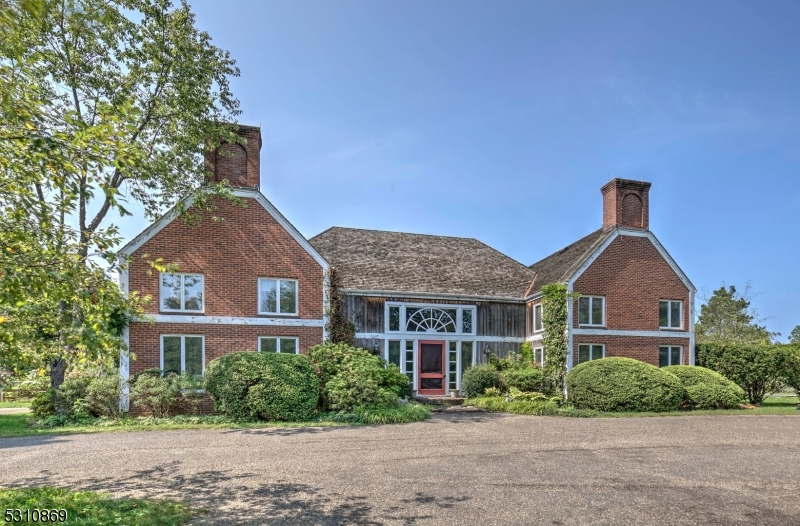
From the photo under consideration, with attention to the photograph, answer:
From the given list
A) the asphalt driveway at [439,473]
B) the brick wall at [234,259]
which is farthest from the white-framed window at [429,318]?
the asphalt driveway at [439,473]

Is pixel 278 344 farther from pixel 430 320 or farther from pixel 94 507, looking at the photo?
pixel 94 507

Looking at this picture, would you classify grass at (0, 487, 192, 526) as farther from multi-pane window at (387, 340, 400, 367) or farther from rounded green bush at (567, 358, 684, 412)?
rounded green bush at (567, 358, 684, 412)

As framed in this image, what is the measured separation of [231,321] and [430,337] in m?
8.10

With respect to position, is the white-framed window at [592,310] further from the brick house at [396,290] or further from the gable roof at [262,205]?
the gable roof at [262,205]

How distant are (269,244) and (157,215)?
3.74 meters

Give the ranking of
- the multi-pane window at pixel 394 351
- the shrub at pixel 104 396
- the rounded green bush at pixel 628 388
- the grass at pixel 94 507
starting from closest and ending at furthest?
the grass at pixel 94 507 → the shrub at pixel 104 396 → the rounded green bush at pixel 628 388 → the multi-pane window at pixel 394 351

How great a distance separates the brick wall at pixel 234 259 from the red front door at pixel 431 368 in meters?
5.33

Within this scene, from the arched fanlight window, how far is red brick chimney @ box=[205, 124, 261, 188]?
8.02 m

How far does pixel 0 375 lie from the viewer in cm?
488

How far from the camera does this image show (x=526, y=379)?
1998 centimetres

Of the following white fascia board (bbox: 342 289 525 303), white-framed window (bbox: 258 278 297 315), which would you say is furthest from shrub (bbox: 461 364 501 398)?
white-framed window (bbox: 258 278 297 315)

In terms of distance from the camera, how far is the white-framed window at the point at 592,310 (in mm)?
21172

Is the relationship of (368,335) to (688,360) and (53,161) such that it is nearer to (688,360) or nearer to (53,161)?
(688,360)

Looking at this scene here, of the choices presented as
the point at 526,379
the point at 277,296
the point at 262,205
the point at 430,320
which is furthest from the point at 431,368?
the point at 262,205
